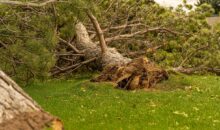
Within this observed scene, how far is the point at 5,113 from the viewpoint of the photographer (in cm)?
646

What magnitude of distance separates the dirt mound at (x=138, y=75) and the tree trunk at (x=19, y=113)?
696cm

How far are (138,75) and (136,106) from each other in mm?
3054

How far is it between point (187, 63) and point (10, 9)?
292 inches

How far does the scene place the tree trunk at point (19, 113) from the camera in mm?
6422

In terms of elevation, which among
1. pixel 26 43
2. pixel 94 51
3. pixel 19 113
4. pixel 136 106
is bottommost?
pixel 136 106

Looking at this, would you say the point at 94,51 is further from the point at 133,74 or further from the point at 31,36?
the point at 31,36

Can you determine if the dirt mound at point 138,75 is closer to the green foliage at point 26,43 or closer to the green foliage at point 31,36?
the green foliage at point 31,36

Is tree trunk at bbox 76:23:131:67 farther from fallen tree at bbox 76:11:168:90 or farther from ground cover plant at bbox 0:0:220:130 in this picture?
fallen tree at bbox 76:11:168:90

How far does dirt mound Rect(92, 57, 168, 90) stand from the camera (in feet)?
44.9

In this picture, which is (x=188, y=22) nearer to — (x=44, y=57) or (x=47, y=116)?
(x=44, y=57)

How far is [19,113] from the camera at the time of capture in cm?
652

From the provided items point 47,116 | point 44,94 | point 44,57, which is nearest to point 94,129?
point 47,116

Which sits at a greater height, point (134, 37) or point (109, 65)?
point (134, 37)

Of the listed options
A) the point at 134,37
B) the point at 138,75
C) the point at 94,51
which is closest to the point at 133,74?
the point at 138,75
